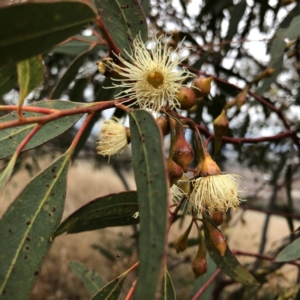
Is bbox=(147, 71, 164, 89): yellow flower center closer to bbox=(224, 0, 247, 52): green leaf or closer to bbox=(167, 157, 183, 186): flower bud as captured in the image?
bbox=(167, 157, 183, 186): flower bud

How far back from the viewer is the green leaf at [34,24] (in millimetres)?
427

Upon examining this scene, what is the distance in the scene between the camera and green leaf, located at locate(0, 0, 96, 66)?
0.43 m

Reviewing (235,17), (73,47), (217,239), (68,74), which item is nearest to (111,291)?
(217,239)

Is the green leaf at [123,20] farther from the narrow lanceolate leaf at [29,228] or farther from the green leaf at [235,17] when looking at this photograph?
the green leaf at [235,17]

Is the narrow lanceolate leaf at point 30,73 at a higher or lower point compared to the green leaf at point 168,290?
higher

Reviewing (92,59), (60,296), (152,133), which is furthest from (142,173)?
(60,296)

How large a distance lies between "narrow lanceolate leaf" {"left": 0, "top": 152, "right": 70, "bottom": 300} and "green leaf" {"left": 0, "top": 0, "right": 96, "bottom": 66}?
25cm

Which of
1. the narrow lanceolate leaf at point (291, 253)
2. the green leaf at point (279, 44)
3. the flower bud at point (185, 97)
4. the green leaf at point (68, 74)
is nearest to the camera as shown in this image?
the flower bud at point (185, 97)

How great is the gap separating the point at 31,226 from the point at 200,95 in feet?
1.26

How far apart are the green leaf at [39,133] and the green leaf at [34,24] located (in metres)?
0.23

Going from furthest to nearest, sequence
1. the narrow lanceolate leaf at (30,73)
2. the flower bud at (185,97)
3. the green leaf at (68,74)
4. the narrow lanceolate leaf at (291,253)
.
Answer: the green leaf at (68,74) → the narrow lanceolate leaf at (291,253) → the flower bud at (185,97) → the narrow lanceolate leaf at (30,73)

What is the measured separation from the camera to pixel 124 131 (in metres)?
0.87

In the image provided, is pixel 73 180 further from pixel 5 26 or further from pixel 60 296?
pixel 5 26

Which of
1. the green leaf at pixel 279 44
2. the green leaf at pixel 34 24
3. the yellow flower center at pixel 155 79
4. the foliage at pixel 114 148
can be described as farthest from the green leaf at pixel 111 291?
the green leaf at pixel 279 44
